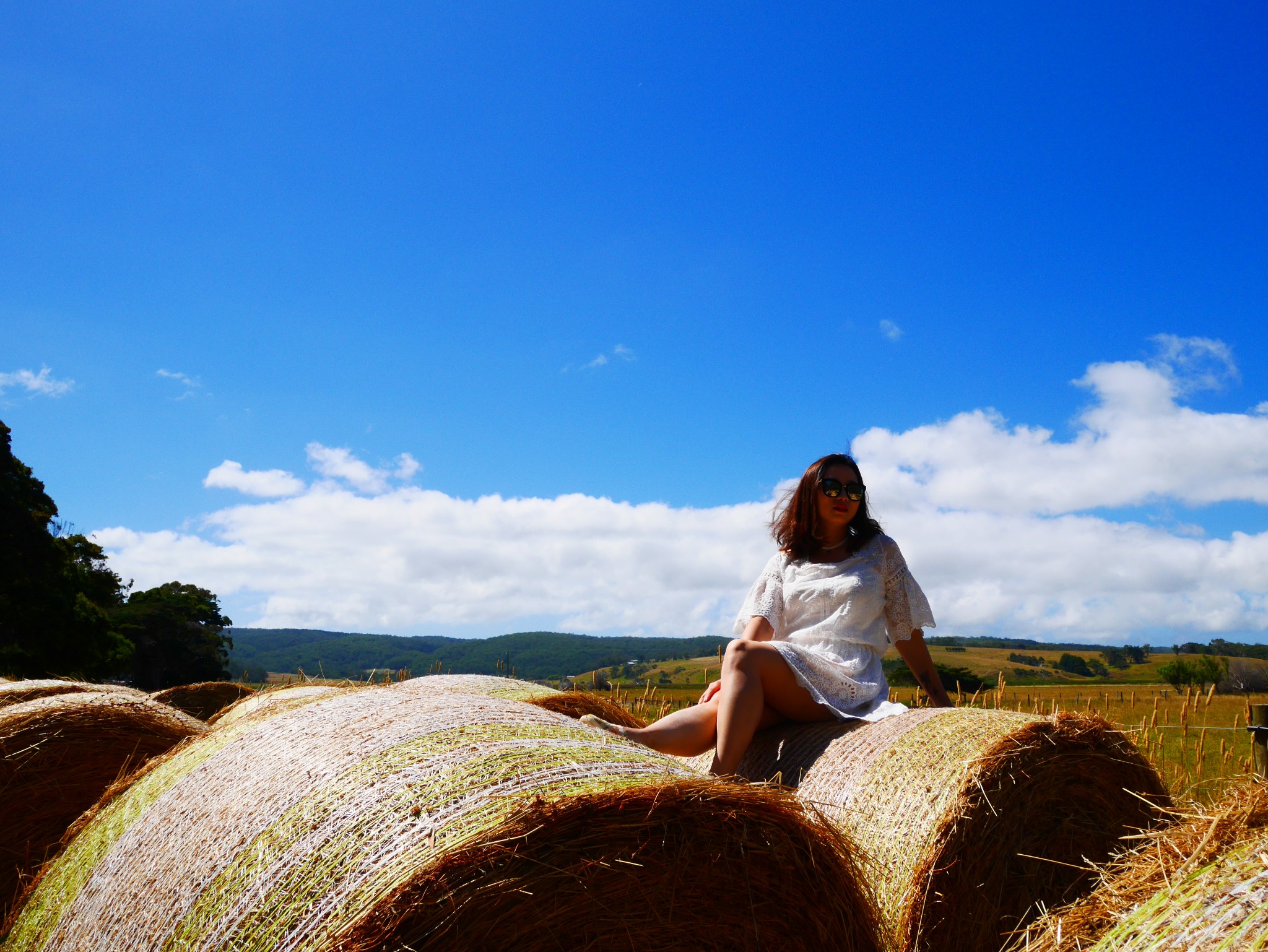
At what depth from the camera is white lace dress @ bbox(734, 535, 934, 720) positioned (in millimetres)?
4383

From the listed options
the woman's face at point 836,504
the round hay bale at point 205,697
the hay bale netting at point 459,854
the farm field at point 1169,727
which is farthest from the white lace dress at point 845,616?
the round hay bale at point 205,697

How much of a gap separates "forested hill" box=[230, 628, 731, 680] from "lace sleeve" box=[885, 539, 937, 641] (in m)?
92.7

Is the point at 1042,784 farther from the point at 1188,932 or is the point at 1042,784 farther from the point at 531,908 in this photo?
the point at 531,908

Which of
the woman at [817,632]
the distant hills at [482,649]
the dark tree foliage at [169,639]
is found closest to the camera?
the woman at [817,632]

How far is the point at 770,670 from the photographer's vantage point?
166 inches

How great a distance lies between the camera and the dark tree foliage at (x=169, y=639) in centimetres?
3566

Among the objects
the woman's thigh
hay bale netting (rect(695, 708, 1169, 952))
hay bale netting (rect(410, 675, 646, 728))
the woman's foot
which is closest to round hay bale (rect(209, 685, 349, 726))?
hay bale netting (rect(410, 675, 646, 728))

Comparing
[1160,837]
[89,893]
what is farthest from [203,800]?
[1160,837]

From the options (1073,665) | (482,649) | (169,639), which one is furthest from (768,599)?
(482,649)

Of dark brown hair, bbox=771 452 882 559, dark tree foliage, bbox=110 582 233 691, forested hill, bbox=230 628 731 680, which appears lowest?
forested hill, bbox=230 628 731 680

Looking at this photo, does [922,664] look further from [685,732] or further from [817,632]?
[685,732]

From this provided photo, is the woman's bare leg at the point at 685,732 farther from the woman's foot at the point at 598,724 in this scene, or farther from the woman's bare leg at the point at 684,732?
the woman's foot at the point at 598,724

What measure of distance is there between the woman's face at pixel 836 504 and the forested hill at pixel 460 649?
92.7 metres

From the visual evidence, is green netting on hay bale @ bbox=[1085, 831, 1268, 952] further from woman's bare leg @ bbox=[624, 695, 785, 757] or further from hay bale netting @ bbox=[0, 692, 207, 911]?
hay bale netting @ bbox=[0, 692, 207, 911]
